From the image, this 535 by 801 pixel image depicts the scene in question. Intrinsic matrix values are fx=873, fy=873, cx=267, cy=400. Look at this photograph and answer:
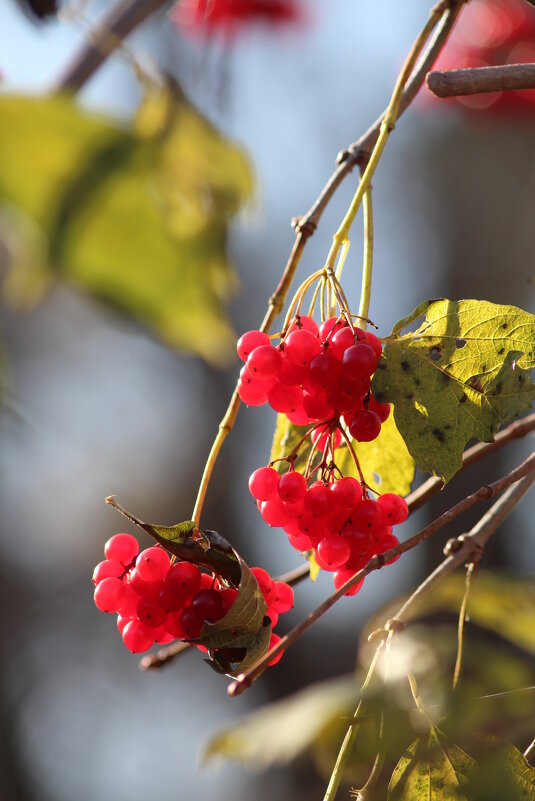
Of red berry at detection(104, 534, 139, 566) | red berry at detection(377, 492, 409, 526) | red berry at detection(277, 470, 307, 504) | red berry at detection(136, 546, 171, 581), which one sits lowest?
red berry at detection(104, 534, 139, 566)

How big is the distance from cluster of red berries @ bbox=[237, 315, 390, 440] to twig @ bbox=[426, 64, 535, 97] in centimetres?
12

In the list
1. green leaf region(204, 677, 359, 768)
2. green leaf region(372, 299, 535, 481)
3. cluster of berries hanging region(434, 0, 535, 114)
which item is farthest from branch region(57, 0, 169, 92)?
cluster of berries hanging region(434, 0, 535, 114)

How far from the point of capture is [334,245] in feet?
1.43

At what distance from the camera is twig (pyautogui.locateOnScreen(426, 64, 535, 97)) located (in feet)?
1.33

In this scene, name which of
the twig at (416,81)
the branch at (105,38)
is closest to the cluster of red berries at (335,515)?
the twig at (416,81)

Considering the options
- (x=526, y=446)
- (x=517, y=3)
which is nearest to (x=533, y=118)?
(x=517, y=3)

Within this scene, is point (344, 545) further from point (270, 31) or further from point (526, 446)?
point (526, 446)

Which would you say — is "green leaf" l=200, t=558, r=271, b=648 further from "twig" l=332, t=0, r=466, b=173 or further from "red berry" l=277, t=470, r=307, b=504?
"twig" l=332, t=0, r=466, b=173

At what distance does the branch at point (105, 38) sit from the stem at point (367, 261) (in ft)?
0.82

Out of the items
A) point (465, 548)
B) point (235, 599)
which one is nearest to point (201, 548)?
point (235, 599)

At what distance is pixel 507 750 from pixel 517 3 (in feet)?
5.84

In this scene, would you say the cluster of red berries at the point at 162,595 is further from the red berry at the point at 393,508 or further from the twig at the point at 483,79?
the twig at the point at 483,79

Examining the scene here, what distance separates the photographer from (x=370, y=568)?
0.38 m

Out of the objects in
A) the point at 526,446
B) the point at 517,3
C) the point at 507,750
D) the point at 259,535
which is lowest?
the point at 259,535
